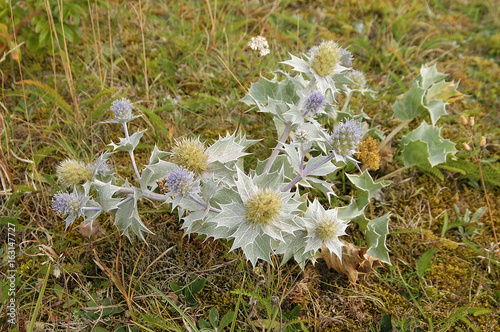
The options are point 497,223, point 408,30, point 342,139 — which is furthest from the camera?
point 408,30

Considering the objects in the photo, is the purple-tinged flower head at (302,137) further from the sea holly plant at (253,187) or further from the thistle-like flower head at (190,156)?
the thistle-like flower head at (190,156)

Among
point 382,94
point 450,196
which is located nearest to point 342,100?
point 382,94

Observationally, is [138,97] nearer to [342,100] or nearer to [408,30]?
[342,100]

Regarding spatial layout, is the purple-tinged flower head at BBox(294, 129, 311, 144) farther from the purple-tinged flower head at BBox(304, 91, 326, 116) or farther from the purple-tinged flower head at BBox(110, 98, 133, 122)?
the purple-tinged flower head at BBox(110, 98, 133, 122)

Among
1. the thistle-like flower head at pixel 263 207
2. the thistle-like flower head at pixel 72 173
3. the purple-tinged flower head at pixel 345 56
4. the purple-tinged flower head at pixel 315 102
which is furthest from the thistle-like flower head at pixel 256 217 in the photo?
the purple-tinged flower head at pixel 345 56

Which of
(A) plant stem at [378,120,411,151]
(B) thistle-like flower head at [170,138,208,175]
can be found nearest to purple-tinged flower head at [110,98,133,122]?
(B) thistle-like flower head at [170,138,208,175]

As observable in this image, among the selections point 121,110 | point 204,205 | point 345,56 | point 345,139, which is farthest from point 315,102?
point 121,110
